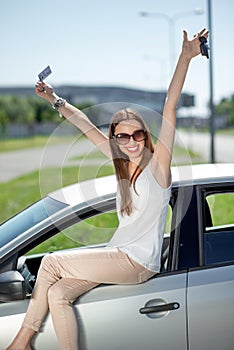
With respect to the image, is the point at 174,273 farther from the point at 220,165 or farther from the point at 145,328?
the point at 220,165

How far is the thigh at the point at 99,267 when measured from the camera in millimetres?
2998

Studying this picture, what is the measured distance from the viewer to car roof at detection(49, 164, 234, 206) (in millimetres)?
3363

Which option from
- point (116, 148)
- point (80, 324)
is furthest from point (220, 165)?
point (80, 324)

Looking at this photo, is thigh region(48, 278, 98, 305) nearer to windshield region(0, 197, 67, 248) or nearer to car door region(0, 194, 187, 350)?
car door region(0, 194, 187, 350)

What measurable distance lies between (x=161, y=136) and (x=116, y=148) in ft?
1.10

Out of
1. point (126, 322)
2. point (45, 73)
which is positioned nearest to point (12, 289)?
point (126, 322)

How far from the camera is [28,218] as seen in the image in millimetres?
3512

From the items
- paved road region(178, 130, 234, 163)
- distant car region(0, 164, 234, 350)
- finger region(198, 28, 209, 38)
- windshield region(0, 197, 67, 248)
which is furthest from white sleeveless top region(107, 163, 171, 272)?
paved road region(178, 130, 234, 163)

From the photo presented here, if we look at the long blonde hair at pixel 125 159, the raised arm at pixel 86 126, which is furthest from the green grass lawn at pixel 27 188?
the long blonde hair at pixel 125 159

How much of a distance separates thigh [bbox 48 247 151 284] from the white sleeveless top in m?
0.05

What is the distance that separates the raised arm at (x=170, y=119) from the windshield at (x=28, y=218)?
62 cm

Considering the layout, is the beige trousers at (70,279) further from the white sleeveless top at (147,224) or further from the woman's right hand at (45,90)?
the woman's right hand at (45,90)

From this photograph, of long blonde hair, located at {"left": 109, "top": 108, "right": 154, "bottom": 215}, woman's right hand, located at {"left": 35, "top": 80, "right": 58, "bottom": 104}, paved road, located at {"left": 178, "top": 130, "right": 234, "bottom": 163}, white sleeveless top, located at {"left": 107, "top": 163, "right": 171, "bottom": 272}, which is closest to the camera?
white sleeveless top, located at {"left": 107, "top": 163, "right": 171, "bottom": 272}

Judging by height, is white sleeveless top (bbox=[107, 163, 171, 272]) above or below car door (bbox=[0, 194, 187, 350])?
above
